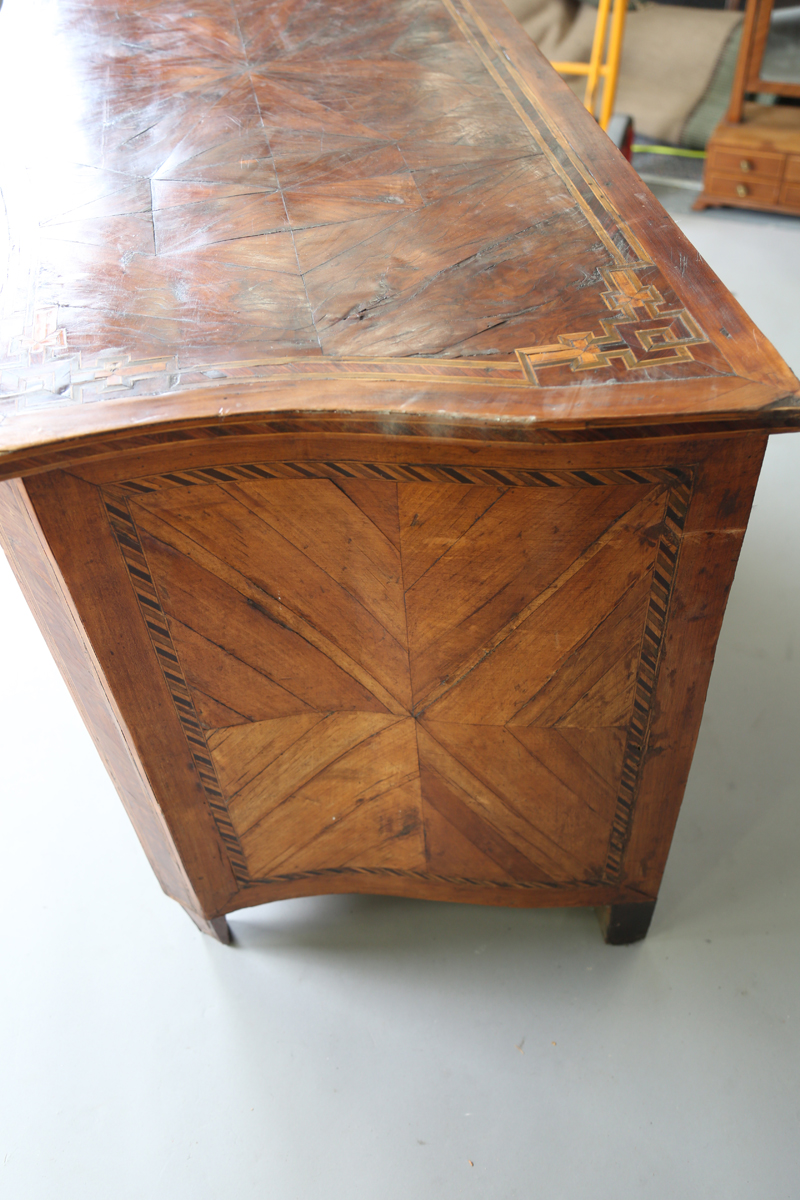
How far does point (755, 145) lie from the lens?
11.1ft

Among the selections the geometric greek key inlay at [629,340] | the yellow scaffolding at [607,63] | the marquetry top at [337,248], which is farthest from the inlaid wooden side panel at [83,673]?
the yellow scaffolding at [607,63]

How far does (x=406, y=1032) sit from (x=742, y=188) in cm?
324

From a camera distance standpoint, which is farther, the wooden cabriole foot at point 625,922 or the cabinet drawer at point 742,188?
the cabinet drawer at point 742,188

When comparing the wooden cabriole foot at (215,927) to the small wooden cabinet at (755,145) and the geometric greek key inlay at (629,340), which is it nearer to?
the geometric greek key inlay at (629,340)

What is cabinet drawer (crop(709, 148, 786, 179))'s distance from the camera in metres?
3.39

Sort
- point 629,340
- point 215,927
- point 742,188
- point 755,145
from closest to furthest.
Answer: point 629,340 < point 215,927 < point 755,145 < point 742,188

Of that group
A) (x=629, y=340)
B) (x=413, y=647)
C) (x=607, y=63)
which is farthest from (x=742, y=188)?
(x=413, y=647)

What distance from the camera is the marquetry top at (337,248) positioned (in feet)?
3.43

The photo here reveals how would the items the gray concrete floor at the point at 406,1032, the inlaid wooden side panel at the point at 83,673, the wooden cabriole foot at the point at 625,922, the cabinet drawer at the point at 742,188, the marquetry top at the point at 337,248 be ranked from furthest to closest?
the cabinet drawer at the point at 742,188 → the wooden cabriole foot at the point at 625,922 → the gray concrete floor at the point at 406,1032 → the inlaid wooden side panel at the point at 83,673 → the marquetry top at the point at 337,248

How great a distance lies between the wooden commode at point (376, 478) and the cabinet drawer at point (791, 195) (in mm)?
2138

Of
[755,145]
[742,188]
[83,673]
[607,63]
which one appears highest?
[83,673]

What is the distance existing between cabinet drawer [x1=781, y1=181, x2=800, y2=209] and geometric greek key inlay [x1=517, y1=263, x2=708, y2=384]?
8.98ft

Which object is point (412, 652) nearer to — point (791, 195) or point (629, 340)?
point (629, 340)

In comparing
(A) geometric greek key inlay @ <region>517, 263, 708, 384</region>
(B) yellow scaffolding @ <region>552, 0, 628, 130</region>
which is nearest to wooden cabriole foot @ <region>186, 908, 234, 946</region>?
(A) geometric greek key inlay @ <region>517, 263, 708, 384</region>
